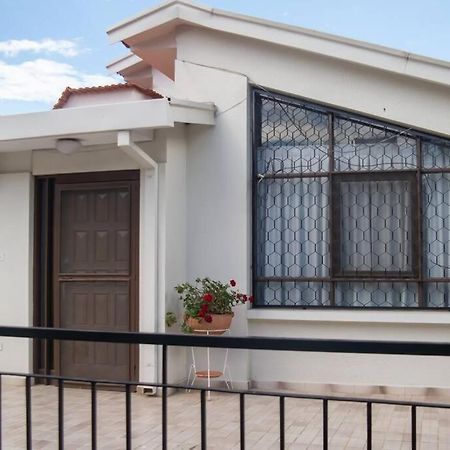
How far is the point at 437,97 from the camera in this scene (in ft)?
18.4

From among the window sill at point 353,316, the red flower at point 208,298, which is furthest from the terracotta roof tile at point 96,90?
the window sill at point 353,316

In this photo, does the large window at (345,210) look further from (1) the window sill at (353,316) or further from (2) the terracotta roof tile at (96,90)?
(2) the terracotta roof tile at (96,90)

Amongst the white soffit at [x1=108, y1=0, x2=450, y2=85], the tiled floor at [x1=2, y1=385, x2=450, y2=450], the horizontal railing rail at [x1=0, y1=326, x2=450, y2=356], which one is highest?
the white soffit at [x1=108, y1=0, x2=450, y2=85]

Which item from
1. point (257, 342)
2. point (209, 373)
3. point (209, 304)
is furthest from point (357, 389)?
point (257, 342)

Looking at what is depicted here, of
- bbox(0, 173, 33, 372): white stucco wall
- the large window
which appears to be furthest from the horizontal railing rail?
bbox(0, 173, 33, 372): white stucco wall

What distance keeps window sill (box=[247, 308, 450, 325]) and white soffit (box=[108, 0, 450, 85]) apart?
198 centimetres

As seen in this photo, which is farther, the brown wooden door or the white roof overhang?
the brown wooden door

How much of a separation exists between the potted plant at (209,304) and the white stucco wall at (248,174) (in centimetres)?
21

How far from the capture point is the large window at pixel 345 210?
226 inches

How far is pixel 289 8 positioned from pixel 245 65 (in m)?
1.58

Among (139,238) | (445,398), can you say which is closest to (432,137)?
(445,398)

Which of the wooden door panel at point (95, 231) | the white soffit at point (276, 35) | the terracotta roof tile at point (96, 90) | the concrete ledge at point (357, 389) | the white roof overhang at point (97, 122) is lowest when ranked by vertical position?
the concrete ledge at point (357, 389)

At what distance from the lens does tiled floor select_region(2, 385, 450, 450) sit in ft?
14.4

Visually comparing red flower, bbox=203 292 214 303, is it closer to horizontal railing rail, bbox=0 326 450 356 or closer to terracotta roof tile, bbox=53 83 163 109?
terracotta roof tile, bbox=53 83 163 109
